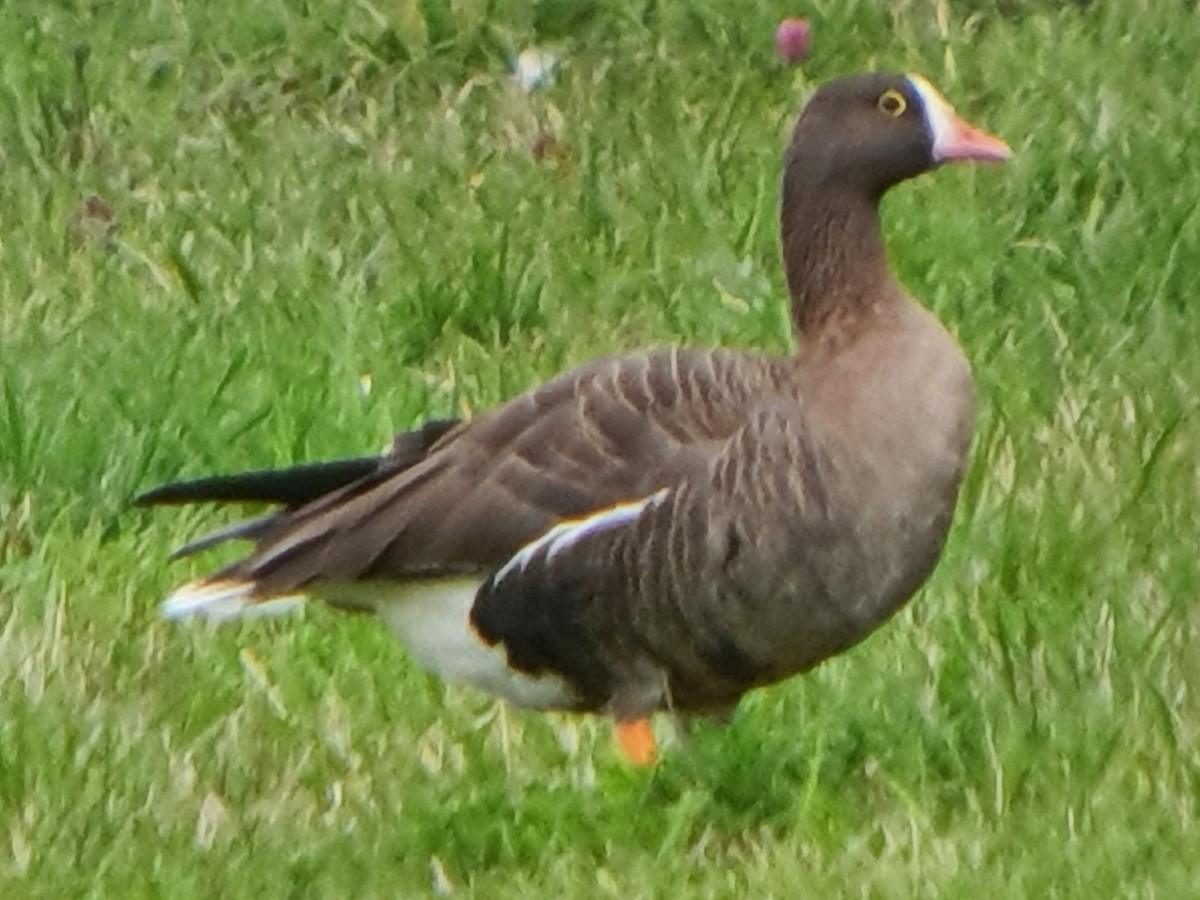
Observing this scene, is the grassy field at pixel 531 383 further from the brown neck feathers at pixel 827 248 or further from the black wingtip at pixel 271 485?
the brown neck feathers at pixel 827 248

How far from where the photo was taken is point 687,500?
467 centimetres

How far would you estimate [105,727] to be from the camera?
4.80 m

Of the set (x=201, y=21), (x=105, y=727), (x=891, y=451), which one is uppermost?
(x=891, y=451)

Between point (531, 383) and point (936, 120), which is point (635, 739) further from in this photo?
point (531, 383)

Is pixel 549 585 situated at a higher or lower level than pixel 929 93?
lower

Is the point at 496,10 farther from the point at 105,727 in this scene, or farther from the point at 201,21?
the point at 105,727

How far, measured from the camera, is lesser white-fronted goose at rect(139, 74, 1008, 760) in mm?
4625

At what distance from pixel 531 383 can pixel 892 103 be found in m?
1.38

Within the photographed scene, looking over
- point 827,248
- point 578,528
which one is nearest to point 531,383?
point 827,248

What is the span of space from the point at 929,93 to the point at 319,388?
149cm

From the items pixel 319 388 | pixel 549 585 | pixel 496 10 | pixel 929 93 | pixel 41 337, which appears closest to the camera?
pixel 549 585

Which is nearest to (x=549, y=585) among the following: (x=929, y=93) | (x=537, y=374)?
(x=929, y=93)

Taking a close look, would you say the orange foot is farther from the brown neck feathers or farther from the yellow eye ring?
the yellow eye ring

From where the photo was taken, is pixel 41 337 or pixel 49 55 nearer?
pixel 41 337
